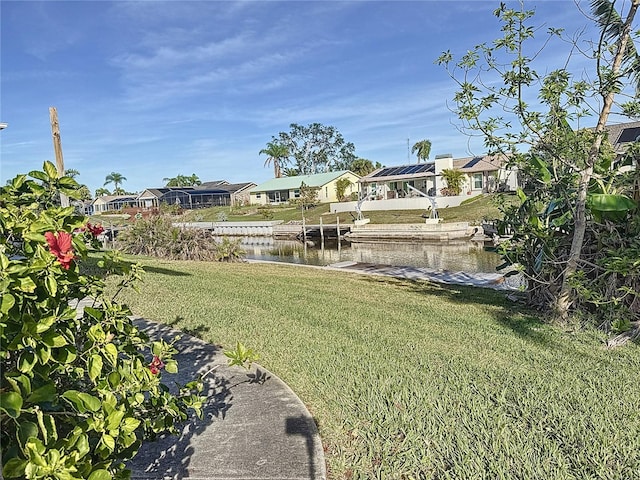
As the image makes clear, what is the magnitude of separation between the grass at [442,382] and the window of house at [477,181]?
33.7m

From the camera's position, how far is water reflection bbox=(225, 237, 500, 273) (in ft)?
59.5

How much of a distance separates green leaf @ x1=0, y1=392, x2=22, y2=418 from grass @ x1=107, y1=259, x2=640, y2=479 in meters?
2.01

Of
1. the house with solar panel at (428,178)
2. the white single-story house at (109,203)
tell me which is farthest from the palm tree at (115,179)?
the house with solar panel at (428,178)

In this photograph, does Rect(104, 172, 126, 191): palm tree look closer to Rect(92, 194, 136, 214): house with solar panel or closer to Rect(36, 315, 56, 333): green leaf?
Rect(92, 194, 136, 214): house with solar panel

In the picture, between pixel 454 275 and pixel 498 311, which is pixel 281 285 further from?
pixel 454 275

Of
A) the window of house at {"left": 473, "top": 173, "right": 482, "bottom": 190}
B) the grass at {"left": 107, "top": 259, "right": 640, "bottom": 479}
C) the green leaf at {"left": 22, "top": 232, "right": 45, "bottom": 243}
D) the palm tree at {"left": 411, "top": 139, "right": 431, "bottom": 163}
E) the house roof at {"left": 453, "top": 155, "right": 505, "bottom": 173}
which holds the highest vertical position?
the palm tree at {"left": 411, "top": 139, "right": 431, "bottom": 163}

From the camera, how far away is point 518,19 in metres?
5.44

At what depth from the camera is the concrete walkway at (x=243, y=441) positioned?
2758 mm

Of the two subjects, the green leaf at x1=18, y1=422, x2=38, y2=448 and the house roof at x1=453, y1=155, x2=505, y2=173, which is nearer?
the green leaf at x1=18, y1=422, x2=38, y2=448

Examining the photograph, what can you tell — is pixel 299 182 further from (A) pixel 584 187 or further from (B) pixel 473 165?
(A) pixel 584 187

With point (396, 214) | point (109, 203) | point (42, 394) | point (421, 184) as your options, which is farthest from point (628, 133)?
point (109, 203)

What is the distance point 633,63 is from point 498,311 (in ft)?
11.6

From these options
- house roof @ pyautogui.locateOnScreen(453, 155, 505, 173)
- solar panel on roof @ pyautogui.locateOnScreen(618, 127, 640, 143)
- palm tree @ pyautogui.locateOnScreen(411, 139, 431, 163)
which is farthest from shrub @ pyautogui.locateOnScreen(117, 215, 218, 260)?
palm tree @ pyautogui.locateOnScreen(411, 139, 431, 163)

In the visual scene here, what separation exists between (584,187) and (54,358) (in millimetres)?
5822
